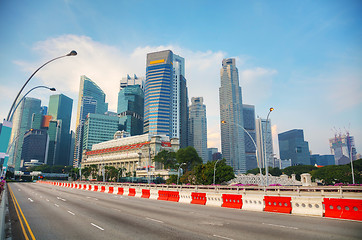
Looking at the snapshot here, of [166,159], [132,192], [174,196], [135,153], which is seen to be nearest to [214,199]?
[174,196]

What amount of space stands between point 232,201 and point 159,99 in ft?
528

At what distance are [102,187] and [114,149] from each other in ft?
391

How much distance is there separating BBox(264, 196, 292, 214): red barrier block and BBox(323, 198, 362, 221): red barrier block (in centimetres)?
258

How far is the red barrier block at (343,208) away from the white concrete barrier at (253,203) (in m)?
4.87

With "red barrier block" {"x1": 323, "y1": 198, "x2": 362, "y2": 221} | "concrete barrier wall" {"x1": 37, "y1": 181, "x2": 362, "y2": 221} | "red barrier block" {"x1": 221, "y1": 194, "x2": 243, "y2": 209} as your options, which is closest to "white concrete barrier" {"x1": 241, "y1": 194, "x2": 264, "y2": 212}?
"concrete barrier wall" {"x1": 37, "y1": 181, "x2": 362, "y2": 221}

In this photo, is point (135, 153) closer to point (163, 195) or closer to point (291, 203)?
point (163, 195)

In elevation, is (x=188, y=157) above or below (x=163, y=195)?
above

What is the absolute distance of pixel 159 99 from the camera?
587 feet

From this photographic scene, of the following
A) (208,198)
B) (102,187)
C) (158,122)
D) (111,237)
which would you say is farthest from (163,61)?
(111,237)

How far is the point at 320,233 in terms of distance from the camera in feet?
33.1

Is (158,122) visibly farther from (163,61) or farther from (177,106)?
(163,61)

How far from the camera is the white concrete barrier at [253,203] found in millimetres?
18422

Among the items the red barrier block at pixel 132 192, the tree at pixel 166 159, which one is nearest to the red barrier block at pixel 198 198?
the red barrier block at pixel 132 192

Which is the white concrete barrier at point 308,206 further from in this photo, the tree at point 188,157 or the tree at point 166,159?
the tree at point 166,159
